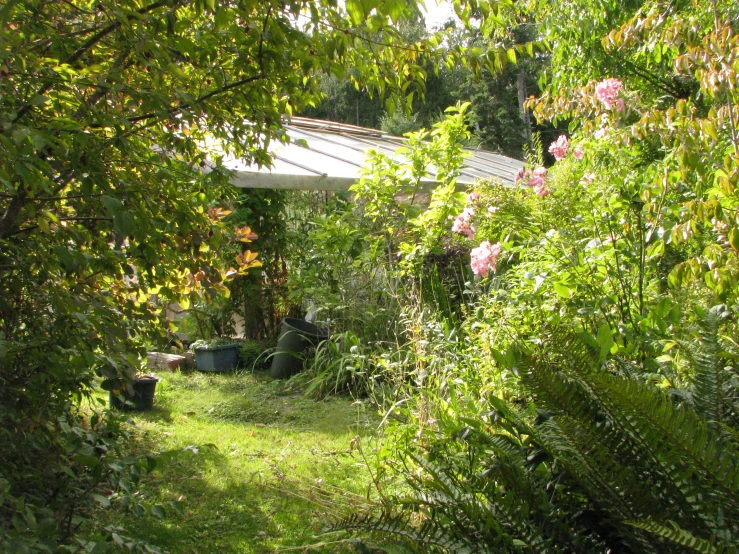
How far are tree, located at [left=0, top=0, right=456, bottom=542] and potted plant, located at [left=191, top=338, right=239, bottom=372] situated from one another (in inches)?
176

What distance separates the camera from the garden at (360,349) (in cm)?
168

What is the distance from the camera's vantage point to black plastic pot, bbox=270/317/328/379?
6.57m

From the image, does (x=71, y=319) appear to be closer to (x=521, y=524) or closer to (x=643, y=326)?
(x=521, y=524)

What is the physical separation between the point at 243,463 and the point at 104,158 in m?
2.49

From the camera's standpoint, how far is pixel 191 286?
2752mm

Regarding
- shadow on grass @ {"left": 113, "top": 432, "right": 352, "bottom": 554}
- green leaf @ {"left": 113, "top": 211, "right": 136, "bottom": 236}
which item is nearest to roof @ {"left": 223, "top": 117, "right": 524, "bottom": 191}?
shadow on grass @ {"left": 113, "top": 432, "right": 352, "bottom": 554}

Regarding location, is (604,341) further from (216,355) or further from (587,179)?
(216,355)

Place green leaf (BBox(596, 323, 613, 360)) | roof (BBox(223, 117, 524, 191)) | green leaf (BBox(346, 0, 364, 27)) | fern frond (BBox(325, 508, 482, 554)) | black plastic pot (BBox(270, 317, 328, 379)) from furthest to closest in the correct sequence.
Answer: roof (BBox(223, 117, 524, 191))
black plastic pot (BBox(270, 317, 328, 379))
green leaf (BBox(596, 323, 613, 360))
green leaf (BBox(346, 0, 364, 27))
fern frond (BBox(325, 508, 482, 554))

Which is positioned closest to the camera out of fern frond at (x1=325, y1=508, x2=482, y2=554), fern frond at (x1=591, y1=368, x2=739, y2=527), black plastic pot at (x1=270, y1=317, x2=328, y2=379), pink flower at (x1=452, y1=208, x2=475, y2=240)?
fern frond at (x1=591, y1=368, x2=739, y2=527)

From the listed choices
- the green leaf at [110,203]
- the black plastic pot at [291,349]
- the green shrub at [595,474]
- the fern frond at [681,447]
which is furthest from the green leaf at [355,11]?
the black plastic pot at [291,349]

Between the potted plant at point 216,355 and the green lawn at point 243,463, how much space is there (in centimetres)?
80

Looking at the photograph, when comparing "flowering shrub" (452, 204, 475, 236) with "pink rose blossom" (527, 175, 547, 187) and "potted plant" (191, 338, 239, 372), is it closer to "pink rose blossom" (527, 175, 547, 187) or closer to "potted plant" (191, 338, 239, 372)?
"pink rose blossom" (527, 175, 547, 187)

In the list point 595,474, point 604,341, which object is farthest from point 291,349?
point 595,474

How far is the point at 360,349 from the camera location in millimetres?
4984
